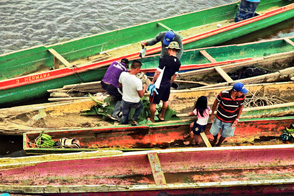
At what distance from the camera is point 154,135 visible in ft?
21.3

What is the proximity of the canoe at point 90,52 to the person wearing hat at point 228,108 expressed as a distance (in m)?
3.64

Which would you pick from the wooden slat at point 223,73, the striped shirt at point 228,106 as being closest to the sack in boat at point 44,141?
the striped shirt at point 228,106

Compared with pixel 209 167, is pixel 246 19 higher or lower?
higher

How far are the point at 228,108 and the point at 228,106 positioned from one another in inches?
2.0

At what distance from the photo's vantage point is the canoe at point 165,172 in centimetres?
473

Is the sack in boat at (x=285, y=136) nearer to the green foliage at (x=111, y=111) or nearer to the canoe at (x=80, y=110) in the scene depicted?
the canoe at (x=80, y=110)

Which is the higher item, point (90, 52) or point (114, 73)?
point (90, 52)

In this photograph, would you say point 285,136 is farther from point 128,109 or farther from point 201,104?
point 128,109

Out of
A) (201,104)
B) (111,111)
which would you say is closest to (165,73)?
(201,104)

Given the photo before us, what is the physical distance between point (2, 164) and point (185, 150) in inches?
128

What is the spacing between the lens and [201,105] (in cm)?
551

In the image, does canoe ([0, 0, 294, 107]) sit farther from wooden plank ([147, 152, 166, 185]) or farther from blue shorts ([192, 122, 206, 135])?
wooden plank ([147, 152, 166, 185])

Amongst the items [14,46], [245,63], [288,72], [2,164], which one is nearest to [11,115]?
[2,164]

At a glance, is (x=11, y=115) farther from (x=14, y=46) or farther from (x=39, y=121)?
(x=14, y=46)
